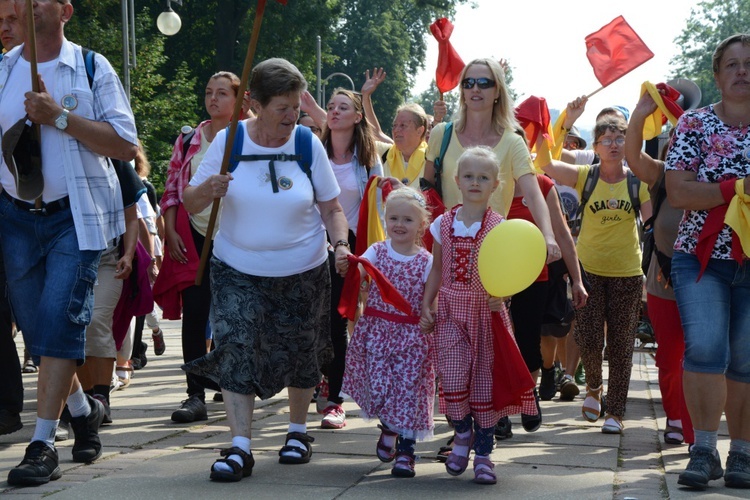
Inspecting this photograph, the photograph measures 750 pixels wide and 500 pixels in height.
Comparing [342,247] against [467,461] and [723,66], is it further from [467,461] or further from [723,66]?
[723,66]

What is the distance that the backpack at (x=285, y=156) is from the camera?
19.7 ft

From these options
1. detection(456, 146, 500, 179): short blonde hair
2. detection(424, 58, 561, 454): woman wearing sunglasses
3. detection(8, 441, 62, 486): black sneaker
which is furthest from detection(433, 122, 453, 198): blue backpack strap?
detection(8, 441, 62, 486): black sneaker

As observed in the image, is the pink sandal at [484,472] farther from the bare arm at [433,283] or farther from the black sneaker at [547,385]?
the black sneaker at [547,385]

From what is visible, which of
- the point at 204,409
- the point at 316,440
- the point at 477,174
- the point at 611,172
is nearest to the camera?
the point at 477,174

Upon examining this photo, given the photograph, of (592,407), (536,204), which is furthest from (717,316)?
(592,407)

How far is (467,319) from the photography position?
588 cm

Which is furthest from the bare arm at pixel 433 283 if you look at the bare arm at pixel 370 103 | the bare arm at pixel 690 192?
the bare arm at pixel 370 103

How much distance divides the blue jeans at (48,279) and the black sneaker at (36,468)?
1.45ft

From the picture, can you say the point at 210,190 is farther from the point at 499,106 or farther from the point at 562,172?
the point at 562,172

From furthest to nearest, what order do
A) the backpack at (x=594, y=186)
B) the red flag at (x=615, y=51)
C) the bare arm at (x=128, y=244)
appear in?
the backpack at (x=594, y=186), the red flag at (x=615, y=51), the bare arm at (x=128, y=244)

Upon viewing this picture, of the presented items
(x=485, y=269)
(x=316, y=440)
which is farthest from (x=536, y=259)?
(x=316, y=440)

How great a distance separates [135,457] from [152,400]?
8.50ft

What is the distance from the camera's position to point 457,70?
331 inches

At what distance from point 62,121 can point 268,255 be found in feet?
3.91
